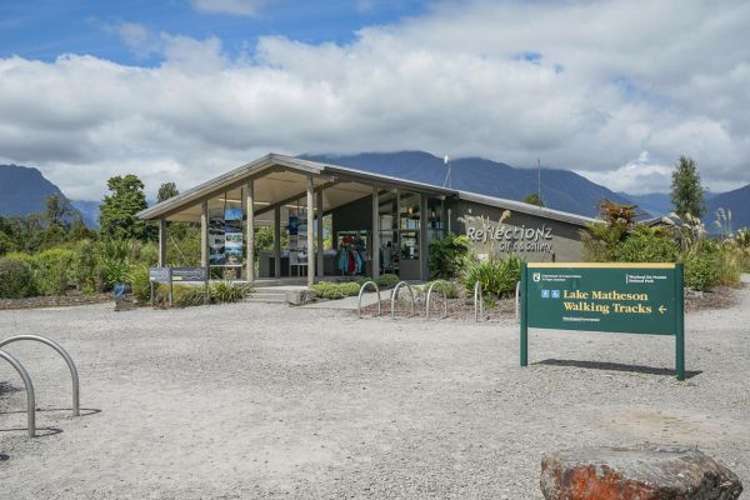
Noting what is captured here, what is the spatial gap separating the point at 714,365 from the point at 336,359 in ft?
16.2

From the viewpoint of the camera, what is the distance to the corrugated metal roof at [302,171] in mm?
19812

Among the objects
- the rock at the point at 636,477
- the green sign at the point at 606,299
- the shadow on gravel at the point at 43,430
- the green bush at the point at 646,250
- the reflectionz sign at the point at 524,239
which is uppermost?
the reflectionz sign at the point at 524,239

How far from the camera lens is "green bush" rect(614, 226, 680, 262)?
719 inches

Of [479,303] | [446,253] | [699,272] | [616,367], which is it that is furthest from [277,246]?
[616,367]

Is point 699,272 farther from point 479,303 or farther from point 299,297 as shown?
point 299,297

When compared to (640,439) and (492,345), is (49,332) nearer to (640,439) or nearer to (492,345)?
(492,345)

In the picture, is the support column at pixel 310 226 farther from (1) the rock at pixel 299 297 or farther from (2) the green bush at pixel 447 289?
(2) the green bush at pixel 447 289

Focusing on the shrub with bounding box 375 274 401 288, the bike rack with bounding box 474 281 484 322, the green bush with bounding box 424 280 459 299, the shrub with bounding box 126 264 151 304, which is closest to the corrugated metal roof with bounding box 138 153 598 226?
the shrub with bounding box 375 274 401 288

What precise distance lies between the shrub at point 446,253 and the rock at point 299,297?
796cm

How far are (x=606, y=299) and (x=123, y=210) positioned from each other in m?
39.7

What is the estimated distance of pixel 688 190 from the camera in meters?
48.4

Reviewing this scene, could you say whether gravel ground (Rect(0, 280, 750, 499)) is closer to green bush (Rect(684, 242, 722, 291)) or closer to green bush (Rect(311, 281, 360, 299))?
green bush (Rect(684, 242, 722, 291))

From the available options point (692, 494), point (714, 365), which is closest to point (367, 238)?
point (714, 365)

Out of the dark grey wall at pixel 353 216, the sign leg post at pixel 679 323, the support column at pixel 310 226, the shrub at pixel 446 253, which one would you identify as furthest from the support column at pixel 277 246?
the sign leg post at pixel 679 323
